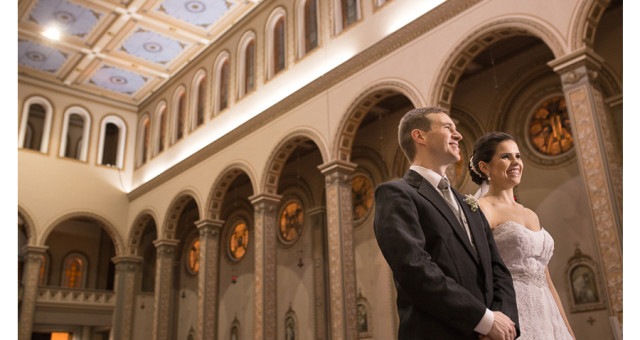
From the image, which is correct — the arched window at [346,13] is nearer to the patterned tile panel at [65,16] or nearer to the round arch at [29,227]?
the patterned tile panel at [65,16]

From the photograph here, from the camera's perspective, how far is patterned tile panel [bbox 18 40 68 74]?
18562mm

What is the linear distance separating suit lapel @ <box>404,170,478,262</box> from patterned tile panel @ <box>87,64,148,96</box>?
1921 centimetres

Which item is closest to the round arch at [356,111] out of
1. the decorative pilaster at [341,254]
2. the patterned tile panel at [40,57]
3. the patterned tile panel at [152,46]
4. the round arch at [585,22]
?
the decorative pilaster at [341,254]

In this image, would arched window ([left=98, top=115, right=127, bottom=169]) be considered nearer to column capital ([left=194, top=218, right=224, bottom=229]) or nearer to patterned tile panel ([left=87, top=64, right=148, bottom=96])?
patterned tile panel ([left=87, top=64, right=148, bottom=96])

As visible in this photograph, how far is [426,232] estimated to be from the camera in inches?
92.8

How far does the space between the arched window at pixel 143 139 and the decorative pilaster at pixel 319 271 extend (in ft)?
27.9

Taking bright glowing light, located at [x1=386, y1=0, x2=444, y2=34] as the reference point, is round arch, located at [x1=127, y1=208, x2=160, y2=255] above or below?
below

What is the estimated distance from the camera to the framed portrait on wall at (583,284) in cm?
989

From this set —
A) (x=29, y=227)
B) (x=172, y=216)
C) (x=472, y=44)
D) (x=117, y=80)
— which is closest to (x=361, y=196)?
(x=472, y=44)

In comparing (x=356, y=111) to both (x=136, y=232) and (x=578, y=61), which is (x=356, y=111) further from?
(x=136, y=232)

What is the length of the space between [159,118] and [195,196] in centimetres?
515

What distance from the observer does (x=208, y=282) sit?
51.6 feet

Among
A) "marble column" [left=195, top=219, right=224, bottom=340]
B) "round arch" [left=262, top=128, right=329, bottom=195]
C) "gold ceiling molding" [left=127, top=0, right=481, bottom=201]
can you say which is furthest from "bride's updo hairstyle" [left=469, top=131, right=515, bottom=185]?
"marble column" [left=195, top=219, right=224, bottom=340]

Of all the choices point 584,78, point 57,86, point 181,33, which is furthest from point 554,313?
point 57,86
